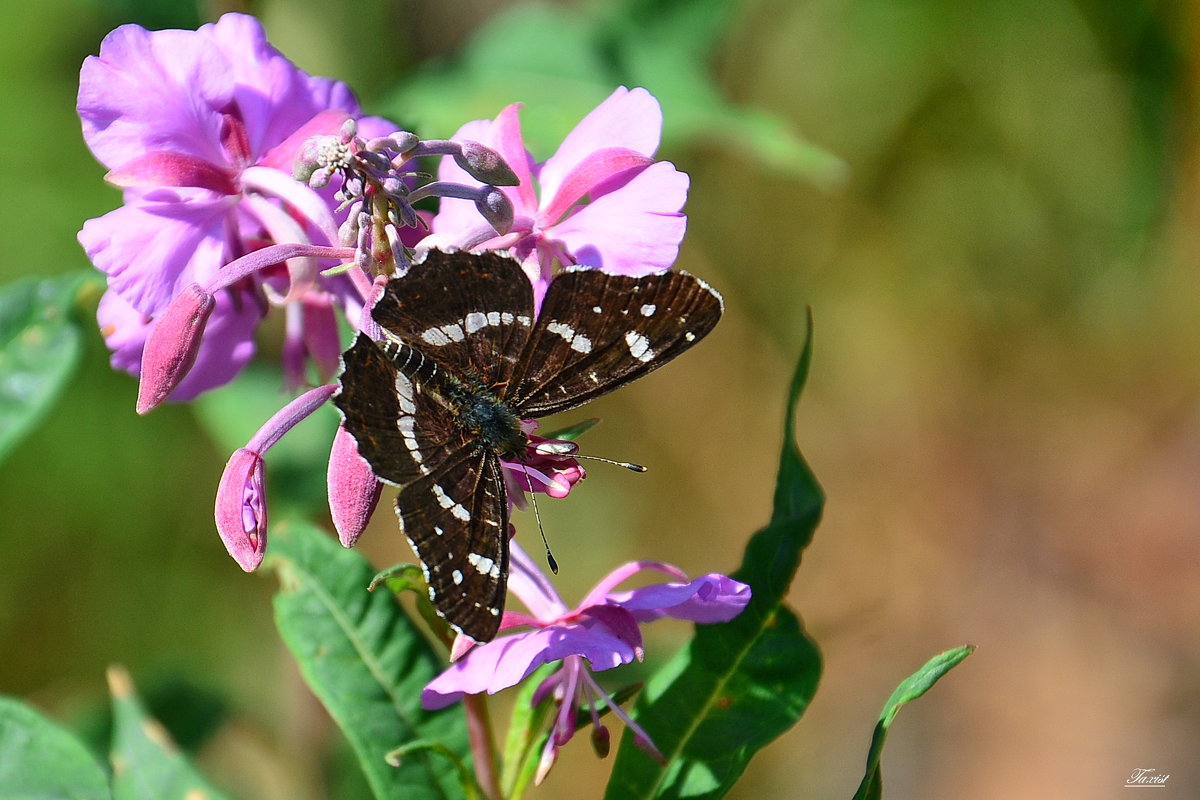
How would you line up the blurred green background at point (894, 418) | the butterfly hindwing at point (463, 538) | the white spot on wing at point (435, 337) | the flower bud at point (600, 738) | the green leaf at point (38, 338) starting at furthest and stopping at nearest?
the blurred green background at point (894, 418), the green leaf at point (38, 338), the flower bud at point (600, 738), the white spot on wing at point (435, 337), the butterfly hindwing at point (463, 538)

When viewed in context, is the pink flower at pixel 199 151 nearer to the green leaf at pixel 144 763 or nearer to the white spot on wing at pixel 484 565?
the white spot on wing at pixel 484 565

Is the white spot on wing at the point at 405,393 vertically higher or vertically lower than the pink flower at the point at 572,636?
higher

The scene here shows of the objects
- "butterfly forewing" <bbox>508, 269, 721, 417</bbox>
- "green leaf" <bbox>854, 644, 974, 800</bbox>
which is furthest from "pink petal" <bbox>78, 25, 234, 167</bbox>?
"green leaf" <bbox>854, 644, 974, 800</bbox>

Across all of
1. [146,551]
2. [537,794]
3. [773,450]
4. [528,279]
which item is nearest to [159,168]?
[528,279]

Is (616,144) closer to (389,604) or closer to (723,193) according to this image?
(389,604)

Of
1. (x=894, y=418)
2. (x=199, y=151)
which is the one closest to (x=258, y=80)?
(x=199, y=151)

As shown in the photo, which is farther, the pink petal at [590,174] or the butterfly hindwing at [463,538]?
the pink petal at [590,174]

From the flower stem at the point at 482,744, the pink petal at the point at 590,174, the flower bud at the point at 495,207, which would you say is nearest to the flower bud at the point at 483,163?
the flower bud at the point at 495,207
